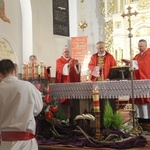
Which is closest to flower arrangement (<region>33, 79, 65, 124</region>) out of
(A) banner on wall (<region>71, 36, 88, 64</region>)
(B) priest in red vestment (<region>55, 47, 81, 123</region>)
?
(B) priest in red vestment (<region>55, 47, 81, 123</region>)

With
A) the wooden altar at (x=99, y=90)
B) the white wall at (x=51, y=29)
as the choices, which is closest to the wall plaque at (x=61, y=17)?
the white wall at (x=51, y=29)

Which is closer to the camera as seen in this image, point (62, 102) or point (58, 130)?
point (58, 130)

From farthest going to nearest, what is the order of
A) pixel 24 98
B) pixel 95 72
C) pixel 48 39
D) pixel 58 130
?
pixel 48 39
pixel 95 72
pixel 58 130
pixel 24 98

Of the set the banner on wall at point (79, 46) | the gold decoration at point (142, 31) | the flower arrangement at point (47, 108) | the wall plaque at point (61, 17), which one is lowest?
the flower arrangement at point (47, 108)

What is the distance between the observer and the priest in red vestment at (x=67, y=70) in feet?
21.9

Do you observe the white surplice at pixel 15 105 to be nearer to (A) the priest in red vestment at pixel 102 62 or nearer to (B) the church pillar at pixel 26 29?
(A) the priest in red vestment at pixel 102 62

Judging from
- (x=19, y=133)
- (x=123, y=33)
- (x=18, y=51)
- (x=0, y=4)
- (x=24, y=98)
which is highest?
(x=0, y=4)

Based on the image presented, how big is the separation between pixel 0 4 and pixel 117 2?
446 centimetres

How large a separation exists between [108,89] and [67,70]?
2099 millimetres

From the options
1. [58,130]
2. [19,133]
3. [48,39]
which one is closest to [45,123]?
[58,130]

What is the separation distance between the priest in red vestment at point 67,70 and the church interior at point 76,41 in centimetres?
28

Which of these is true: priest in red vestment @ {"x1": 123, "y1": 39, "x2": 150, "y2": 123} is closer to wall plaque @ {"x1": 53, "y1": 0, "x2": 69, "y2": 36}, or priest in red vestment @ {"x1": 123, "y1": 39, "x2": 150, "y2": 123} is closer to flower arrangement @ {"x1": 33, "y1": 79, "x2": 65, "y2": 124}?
flower arrangement @ {"x1": 33, "y1": 79, "x2": 65, "y2": 124}

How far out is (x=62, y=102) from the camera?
7281 mm

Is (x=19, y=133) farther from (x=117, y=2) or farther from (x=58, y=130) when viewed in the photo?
(x=117, y=2)
